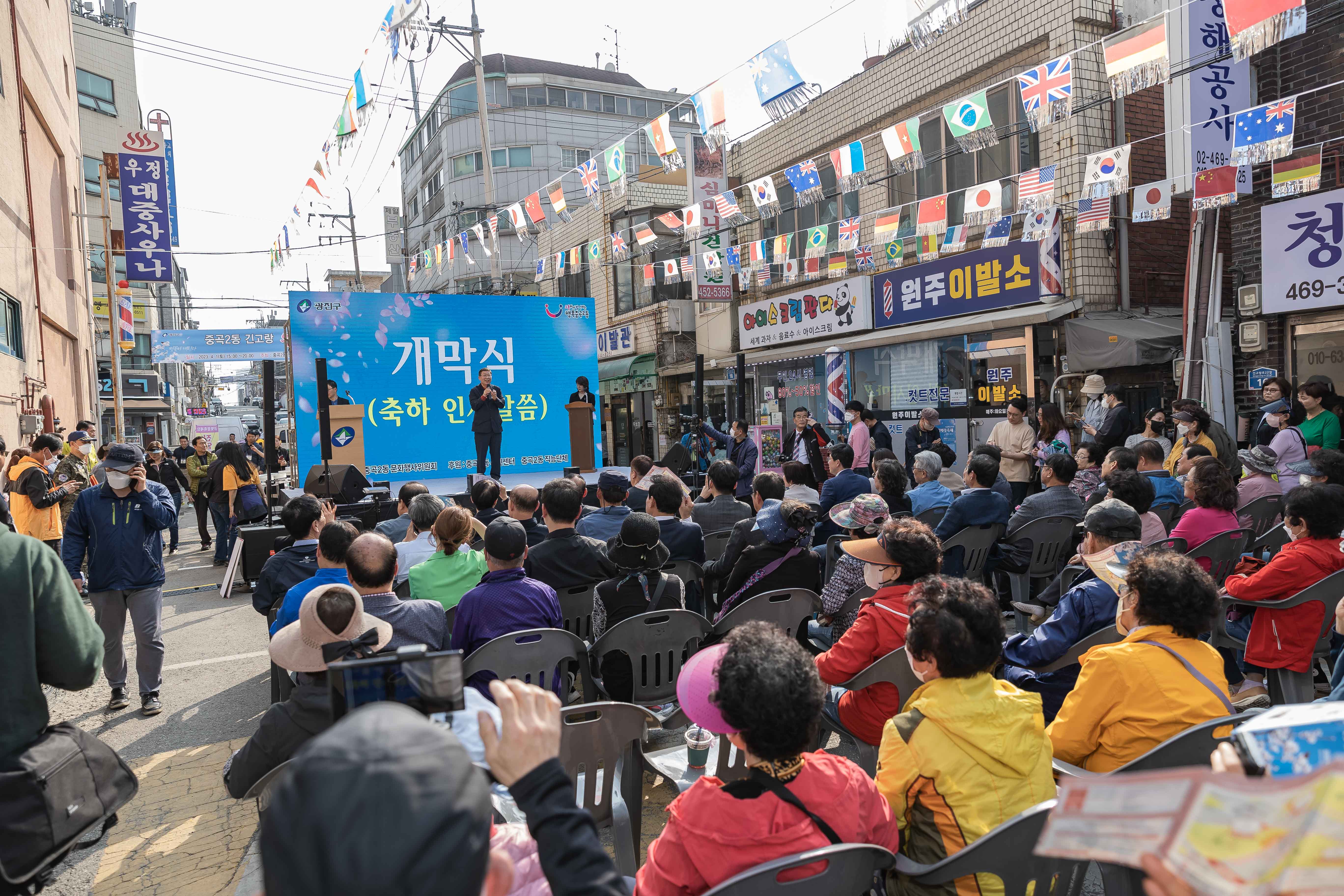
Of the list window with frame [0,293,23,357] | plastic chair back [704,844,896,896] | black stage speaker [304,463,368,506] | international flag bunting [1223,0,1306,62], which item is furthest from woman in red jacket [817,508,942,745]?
window with frame [0,293,23,357]

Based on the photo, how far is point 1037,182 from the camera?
29.6ft

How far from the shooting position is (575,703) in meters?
4.17

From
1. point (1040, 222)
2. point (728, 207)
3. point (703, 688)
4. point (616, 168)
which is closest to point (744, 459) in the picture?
point (728, 207)

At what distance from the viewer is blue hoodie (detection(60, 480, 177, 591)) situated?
15.6 feet

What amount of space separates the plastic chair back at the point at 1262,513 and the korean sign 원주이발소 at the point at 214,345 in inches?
1095

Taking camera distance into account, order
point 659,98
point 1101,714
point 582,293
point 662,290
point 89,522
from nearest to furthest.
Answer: point 1101,714 < point 89,522 < point 662,290 < point 582,293 < point 659,98

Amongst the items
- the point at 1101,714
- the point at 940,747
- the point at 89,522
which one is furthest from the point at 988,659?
the point at 89,522

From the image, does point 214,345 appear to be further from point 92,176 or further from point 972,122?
point 972,122

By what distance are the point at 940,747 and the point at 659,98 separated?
41.1m

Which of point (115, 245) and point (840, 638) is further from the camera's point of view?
point (115, 245)

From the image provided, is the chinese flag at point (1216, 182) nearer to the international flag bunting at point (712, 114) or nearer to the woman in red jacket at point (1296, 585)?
the international flag bunting at point (712, 114)

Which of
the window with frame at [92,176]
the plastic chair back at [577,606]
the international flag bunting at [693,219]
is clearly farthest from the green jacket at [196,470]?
the window with frame at [92,176]

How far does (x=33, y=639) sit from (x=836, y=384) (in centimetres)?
1293

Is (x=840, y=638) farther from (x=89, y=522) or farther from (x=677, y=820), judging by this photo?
(x=89, y=522)
